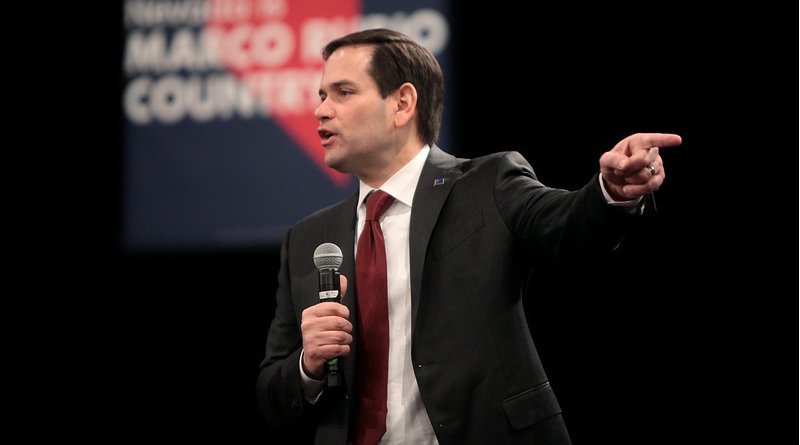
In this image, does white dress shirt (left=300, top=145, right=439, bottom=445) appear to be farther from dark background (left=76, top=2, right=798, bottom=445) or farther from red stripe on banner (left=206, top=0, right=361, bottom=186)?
red stripe on banner (left=206, top=0, right=361, bottom=186)

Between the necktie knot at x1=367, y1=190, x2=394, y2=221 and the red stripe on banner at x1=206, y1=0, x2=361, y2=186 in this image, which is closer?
the necktie knot at x1=367, y1=190, x2=394, y2=221

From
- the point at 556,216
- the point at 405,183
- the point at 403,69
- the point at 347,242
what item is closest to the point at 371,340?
the point at 347,242

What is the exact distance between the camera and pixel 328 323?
2010mm

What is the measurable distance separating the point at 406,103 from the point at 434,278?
1.94 ft

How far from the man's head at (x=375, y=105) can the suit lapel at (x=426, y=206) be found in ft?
0.45

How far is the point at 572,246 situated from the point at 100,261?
263cm

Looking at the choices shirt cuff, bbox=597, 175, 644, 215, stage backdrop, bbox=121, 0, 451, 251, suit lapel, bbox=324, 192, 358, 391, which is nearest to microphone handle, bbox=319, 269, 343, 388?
suit lapel, bbox=324, 192, 358, 391

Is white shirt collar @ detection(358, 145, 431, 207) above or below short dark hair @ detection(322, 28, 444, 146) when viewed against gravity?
below

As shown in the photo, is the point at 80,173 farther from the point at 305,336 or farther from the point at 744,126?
the point at 744,126

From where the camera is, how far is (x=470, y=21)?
3631 millimetres

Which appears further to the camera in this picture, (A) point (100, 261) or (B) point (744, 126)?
(A) point (100, 261)

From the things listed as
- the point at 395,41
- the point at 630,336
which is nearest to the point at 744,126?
the point at 630,336

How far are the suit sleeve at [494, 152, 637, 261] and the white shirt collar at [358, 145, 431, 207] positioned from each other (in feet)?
0.80

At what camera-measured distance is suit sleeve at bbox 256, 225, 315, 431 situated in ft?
7.44
